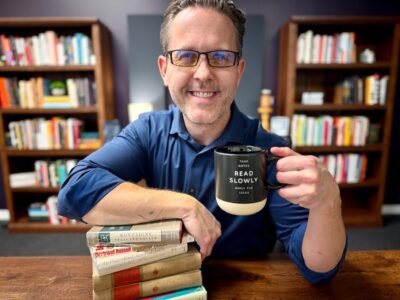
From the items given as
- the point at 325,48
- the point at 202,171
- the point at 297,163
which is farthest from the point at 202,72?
the point at 325,48

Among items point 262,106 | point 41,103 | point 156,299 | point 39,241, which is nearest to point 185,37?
point 156,299

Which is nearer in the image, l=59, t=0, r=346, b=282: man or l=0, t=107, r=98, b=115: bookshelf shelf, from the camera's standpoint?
l=59, t=0, r=346, b=282: man

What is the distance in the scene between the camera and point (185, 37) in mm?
910

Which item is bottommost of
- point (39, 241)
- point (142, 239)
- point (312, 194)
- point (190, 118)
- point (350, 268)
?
point (39, 241)

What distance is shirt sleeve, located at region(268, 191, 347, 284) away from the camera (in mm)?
758

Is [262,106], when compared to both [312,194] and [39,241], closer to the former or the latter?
[312,194]

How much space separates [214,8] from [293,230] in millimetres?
759

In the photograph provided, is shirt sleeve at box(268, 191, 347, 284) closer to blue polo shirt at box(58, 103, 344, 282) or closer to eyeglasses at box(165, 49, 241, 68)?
blue polo shirt at box(58, 103, 344, 282)

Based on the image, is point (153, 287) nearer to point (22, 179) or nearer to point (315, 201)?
point (315, 201)

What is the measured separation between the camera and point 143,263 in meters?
0.65

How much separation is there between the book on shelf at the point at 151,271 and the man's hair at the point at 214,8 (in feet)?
2.26

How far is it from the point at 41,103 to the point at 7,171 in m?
0.80

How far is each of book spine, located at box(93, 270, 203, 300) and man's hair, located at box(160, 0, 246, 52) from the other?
2.39 feet

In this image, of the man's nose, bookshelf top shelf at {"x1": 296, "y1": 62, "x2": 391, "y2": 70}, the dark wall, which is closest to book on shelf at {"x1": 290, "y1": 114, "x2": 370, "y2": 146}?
bookshelf top shelf at {"x1": 296, "y1": 62, "x2": 391, "y2": 70}
